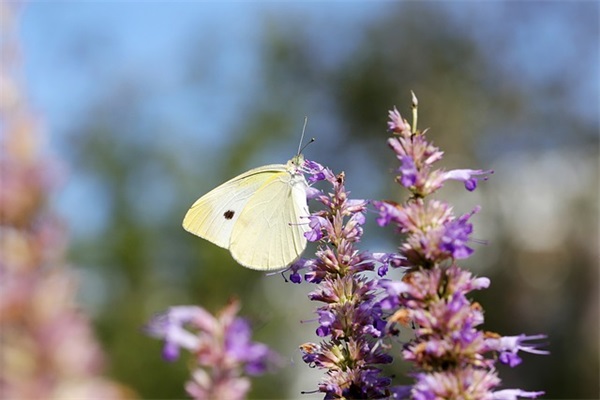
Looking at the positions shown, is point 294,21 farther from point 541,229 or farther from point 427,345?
point 427,345

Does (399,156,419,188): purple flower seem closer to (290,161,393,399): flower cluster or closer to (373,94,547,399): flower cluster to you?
(373,94,547,399): flower cluster

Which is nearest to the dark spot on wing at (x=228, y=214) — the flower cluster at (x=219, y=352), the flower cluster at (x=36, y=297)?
the flower cluster at (x=219, y=352)

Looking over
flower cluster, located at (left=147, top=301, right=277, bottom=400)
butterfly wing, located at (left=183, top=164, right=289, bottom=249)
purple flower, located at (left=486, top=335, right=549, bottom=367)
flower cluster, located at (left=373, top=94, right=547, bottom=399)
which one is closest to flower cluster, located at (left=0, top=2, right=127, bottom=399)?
flower cluster, located at (left=147, top=301, right=277, bottom=400)

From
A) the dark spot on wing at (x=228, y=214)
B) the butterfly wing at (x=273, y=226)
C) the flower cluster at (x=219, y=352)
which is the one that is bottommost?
the flower cluster at (x=219, y=352)

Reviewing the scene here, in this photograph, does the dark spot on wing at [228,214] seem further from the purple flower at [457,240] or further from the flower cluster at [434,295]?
the purple flower at [457,240]

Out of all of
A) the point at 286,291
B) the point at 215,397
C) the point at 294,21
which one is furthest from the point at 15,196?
the point at 294,21

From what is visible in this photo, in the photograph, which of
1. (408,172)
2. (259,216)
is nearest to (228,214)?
(259,216)
